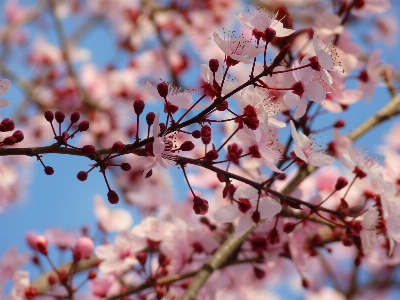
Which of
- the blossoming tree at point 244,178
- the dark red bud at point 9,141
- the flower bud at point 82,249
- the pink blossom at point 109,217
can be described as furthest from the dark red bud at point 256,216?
the pink blossom at point 109,217

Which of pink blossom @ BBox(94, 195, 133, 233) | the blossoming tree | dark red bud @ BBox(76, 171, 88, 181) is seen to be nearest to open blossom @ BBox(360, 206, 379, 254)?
the blossoming tree

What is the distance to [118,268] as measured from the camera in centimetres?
192

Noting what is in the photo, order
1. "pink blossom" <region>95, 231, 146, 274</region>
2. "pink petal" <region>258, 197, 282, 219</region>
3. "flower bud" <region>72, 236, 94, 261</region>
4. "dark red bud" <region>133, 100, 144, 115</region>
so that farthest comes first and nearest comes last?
1. "pink blossom" <region>95, 231, 146, 274</region>
2. "flower bud" <region>72, 236, 94, 261</region>
3. "pink petal" <region>258, 197, 282, 219</region>
4. "dark red bud" <region>133, 100, 144, 115</region>

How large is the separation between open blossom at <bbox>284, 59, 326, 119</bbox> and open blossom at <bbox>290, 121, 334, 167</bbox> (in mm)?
71

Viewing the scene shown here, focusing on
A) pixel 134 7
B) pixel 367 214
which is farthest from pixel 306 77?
pixel 134 7

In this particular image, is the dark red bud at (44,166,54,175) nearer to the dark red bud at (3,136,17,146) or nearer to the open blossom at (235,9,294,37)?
the dark red bud at (3,136,17,146)

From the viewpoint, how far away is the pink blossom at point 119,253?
6.31 ft

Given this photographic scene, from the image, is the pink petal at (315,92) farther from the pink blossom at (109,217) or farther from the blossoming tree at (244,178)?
the pink blossom at (109,217)

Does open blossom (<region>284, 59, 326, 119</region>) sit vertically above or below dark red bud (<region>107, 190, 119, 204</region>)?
above

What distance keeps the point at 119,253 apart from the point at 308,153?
102cm

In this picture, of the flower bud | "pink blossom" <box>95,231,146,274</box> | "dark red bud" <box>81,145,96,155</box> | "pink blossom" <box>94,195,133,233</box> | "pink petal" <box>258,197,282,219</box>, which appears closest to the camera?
"dark red bud" <box>81,145,96,155</box>

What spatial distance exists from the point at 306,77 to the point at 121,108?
13.0 ft

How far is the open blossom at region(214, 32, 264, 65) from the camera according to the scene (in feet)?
3.75

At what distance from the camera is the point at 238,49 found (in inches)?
47.5
